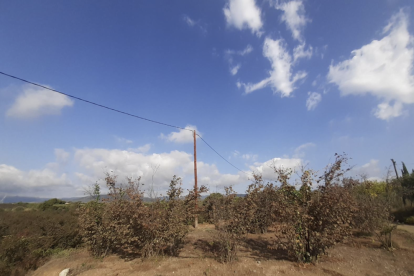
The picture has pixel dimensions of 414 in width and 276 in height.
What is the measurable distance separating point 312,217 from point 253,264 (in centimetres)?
227

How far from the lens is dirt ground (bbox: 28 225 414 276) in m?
6.11

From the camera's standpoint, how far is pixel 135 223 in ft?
25.0

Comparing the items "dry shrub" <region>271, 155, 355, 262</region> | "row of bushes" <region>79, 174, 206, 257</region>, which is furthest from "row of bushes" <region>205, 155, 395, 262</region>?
"row of bushes" <region>79, 174, 206, 257</region>

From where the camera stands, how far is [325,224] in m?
6.41

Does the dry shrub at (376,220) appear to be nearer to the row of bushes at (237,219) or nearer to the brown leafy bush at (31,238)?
the row of bushes at (237,219)

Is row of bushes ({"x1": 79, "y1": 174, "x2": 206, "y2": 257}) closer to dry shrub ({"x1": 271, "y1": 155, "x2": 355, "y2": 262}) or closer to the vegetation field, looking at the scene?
the vegetation field

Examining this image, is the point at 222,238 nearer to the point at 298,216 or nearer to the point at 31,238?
the point at 298,216

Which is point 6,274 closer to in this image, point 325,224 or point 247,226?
point 247,226

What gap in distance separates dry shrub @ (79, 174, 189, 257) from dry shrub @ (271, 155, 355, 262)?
357cm

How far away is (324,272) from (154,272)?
4.79 meters

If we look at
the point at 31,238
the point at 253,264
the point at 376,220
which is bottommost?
the point at 253,264

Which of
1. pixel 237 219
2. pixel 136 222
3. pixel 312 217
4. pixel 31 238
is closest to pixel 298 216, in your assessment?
pixel 312 217

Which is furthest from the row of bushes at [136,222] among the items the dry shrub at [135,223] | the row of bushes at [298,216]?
the row of bushes at [298,216]

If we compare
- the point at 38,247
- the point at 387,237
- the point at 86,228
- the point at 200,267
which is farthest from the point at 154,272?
the point at 387,237
